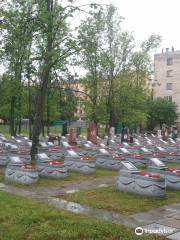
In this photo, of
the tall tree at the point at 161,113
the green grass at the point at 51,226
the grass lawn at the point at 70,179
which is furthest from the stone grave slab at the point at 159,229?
the tall tree at the point at 161,113

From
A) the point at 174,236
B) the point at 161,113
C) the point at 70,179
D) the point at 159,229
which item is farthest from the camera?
the point at 161,113

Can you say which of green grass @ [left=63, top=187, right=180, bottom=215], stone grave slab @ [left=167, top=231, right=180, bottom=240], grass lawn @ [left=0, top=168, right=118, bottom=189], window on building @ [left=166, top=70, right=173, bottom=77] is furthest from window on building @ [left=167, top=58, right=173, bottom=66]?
stone grave slab @ [left=167, top=231, right=180, bottom=240]

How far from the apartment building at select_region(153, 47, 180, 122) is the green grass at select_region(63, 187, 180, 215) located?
65.0 meters

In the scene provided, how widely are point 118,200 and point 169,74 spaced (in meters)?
69.7

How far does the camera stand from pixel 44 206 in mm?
12680

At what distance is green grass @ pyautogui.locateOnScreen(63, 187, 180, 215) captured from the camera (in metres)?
13.0

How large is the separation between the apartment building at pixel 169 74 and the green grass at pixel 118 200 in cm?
6498

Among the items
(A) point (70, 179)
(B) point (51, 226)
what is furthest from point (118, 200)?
(A) point (70, 179)

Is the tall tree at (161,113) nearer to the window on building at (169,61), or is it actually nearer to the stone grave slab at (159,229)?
the window on building at (169,61)

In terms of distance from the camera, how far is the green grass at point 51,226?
945 cm

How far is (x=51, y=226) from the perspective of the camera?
33.5 ft

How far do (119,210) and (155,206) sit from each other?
153cm

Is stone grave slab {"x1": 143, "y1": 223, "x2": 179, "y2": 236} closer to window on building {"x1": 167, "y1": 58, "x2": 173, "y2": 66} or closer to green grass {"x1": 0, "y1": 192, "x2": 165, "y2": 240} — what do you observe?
green grass {"x1": 0, "y1": 192, "x2": 165, "y2": 240}

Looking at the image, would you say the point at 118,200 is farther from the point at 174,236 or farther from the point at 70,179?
the point at 70,179
